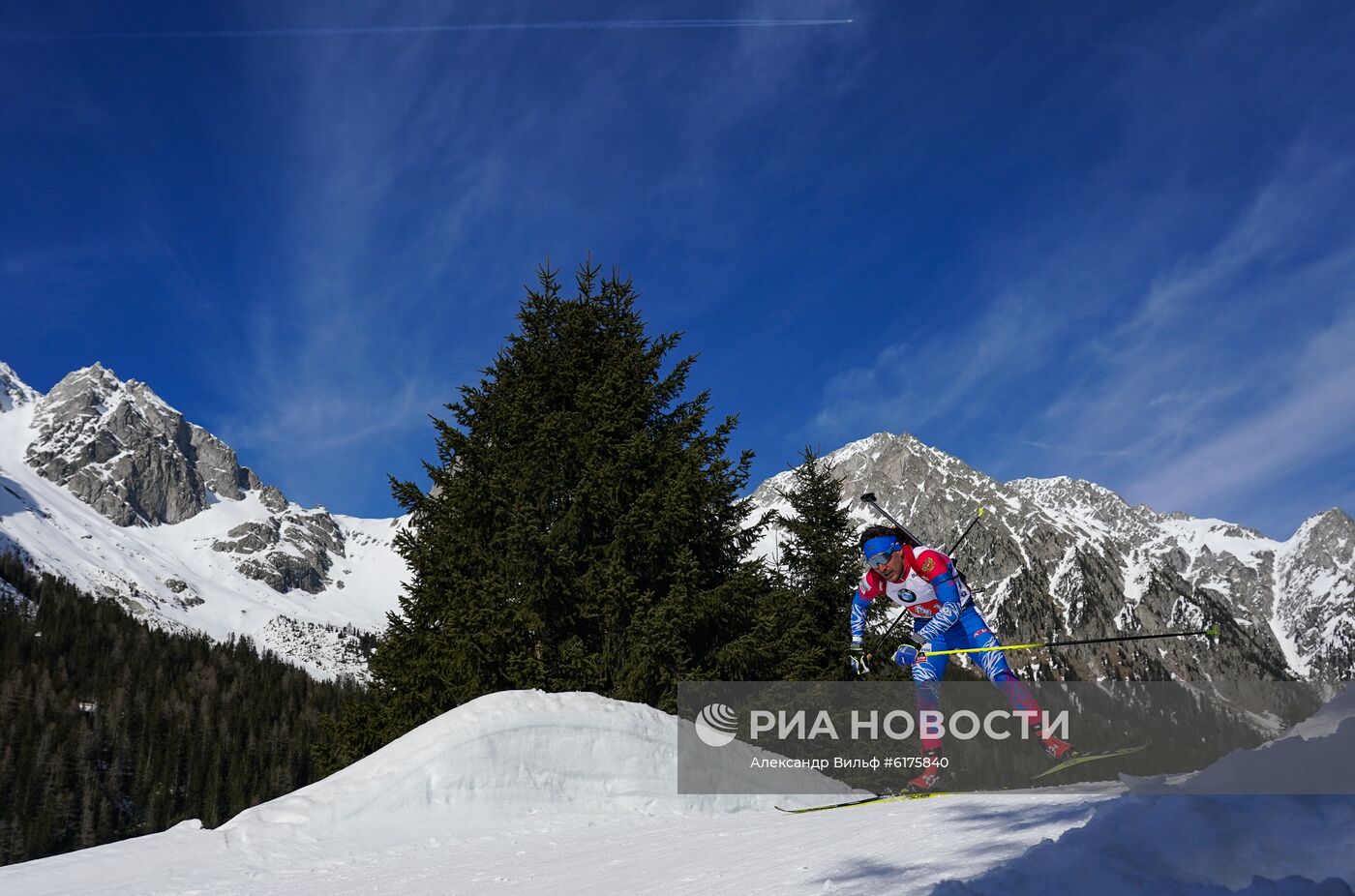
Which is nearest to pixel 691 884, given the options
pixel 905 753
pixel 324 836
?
pixel 324 836

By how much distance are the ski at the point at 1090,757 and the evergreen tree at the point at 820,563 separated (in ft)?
18.4

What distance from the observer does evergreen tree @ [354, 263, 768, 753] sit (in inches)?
493

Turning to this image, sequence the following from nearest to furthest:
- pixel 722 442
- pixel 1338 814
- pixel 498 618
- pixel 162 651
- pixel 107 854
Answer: pixel 1338 814, pixel 107 854, pixel 498 618, pixel 722 442, pixel 162 651

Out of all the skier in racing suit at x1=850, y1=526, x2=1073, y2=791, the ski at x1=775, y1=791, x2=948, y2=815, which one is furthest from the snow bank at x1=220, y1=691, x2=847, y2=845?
the skier in racing suit at x1=850, y1=526, x2=1073, y2=791

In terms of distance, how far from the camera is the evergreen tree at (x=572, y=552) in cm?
1252

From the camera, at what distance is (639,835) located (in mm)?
7211

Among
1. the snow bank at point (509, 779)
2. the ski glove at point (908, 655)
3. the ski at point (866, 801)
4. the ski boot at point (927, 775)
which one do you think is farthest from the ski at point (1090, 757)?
the snow bank at point (509, 779)

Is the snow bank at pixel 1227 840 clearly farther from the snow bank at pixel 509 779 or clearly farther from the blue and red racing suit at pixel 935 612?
the blue and red racing suit at pixel 935 612

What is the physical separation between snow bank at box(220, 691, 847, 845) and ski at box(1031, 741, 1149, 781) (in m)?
2.41

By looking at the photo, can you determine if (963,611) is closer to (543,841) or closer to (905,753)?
(543,841)

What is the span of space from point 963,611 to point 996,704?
1.31 metres

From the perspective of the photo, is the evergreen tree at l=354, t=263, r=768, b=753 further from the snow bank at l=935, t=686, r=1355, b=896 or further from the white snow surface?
the snow bank at l=935, t=686, r=1355, b=896

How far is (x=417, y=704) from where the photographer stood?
13375 millimetres

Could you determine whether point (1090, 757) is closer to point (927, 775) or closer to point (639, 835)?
point (927, 775)
